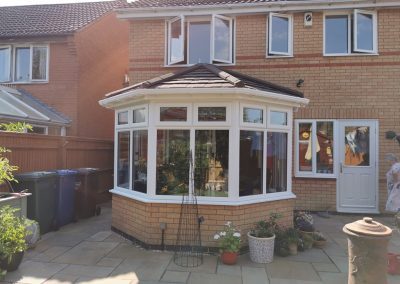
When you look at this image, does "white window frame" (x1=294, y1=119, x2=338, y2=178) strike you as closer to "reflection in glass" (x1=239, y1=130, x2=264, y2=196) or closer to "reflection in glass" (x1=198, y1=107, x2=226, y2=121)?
"reflection in glass" (x1=239, y1=130, x2=264, y2=196)

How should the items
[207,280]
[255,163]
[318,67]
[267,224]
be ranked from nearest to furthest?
[207,280] → [267,224] → [255,163] → [318,67]

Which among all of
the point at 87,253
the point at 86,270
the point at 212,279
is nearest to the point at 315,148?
the point at 212,279

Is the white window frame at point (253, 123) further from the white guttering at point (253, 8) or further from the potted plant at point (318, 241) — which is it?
the white guttering at point (253, 8)

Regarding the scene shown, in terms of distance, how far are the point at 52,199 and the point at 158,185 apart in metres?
2.55

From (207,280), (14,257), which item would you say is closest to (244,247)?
(207,280)

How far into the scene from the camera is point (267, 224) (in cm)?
571

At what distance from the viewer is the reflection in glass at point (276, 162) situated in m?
6.28

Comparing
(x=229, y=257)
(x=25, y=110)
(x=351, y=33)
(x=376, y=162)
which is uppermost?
(x=351, y=33)

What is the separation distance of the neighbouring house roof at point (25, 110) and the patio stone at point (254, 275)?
7690 mm

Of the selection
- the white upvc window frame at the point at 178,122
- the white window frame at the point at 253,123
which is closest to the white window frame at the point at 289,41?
the white window frame at the point at 253,123

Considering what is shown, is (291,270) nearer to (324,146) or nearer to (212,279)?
(212,279)

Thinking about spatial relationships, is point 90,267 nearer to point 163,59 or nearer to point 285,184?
point 285,184

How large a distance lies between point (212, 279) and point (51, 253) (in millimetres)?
2797

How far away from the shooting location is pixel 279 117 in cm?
646
